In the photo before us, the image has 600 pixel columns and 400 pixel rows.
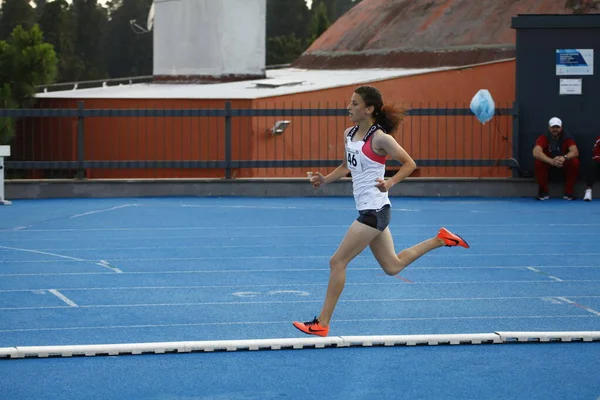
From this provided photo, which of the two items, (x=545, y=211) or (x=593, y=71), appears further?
(x=593, y=71)

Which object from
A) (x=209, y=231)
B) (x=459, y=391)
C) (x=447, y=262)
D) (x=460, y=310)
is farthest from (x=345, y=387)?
(x=209, y=231)

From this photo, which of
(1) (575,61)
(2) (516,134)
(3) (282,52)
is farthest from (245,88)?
(3) (282,52)

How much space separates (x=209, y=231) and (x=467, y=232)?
355 centimetres

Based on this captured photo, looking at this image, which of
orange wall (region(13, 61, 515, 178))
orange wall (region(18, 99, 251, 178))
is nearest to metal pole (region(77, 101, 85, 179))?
orange wall (region(13, 61, 515, 178))

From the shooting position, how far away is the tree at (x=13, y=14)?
8275 cm

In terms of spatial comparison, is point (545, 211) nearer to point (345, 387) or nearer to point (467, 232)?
point (467, 232)

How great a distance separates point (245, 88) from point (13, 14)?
5495 cm

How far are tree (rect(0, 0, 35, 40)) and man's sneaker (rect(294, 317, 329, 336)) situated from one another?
249 ft

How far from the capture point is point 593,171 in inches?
899

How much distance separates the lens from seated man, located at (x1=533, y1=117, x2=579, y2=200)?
21859 mm

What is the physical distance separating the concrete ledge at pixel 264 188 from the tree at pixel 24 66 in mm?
10595

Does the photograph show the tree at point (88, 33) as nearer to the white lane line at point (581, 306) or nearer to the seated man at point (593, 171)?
the seated man at point (593, 171)

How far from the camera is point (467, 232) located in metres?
16.9

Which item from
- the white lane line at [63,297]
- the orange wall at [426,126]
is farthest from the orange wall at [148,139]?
the white lane line at [63,297]
